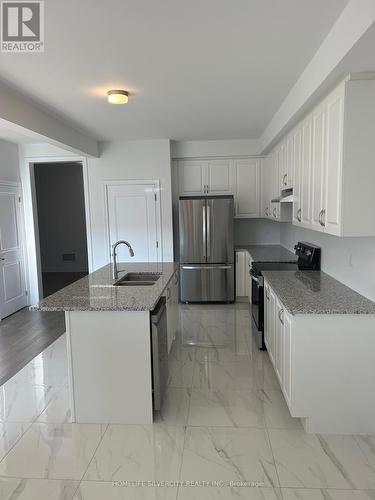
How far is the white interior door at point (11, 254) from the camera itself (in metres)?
4.83

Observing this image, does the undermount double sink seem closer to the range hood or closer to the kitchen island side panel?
the kitchen island side panel

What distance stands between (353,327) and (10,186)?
4.75 metres

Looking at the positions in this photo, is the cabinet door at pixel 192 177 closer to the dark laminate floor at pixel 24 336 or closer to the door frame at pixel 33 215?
the door frame at pixel 33 215

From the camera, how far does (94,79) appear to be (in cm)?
266

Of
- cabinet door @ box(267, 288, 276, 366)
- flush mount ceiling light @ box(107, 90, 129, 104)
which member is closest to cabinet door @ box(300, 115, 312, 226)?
cabinet door @ box(267, 288, 276, 366)

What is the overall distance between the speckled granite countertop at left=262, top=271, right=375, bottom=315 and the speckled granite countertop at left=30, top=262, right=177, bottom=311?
37.0 inches

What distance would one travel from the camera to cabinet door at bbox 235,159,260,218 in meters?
5.30

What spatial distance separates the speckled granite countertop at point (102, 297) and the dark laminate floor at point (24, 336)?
3.71ft

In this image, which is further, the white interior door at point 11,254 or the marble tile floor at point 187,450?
the white interior door at point 11,254

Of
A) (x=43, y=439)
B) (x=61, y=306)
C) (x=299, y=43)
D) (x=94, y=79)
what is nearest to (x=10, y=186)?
(x=94, y=79)

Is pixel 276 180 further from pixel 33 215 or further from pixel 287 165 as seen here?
pixel 33 215

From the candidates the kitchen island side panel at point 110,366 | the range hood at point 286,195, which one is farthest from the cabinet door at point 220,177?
the kitchen island side panel at point 110,366

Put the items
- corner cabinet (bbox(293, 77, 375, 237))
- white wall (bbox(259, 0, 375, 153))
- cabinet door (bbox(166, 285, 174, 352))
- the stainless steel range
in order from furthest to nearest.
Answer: the stainless steel range → cabinet door (bbox(166, 285, 174, 352)) → corner cabinet (bbox(293, 77, 375, 237)) → white wall (bbox(259, 0, 375, 153))

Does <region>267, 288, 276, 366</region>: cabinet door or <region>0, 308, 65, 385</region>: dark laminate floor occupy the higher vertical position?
<region>267, 288, 276, 366</region>: cabinet door
